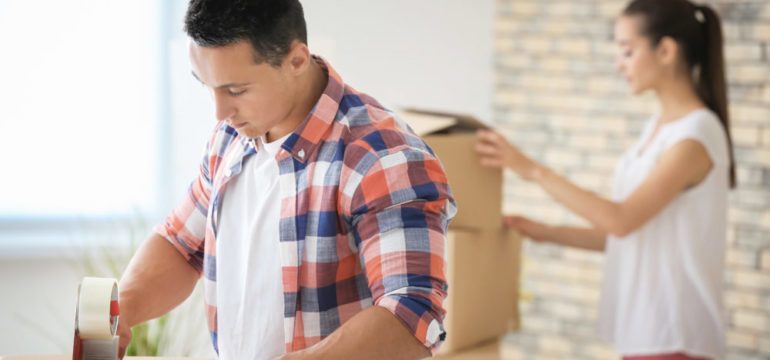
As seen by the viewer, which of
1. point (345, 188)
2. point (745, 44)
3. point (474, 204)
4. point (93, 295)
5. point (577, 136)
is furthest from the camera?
point (577, 136)

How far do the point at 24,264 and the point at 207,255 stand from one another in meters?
1.99

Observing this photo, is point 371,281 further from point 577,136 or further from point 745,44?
point 577,136

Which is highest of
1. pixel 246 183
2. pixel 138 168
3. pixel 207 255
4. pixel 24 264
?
pixel 246 183

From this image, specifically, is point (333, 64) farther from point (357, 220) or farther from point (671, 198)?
point (357, 220)

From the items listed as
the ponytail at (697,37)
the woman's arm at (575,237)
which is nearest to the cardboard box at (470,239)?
the woman's arm at (575,237)

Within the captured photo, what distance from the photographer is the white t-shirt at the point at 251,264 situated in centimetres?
157

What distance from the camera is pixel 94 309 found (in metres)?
1.36

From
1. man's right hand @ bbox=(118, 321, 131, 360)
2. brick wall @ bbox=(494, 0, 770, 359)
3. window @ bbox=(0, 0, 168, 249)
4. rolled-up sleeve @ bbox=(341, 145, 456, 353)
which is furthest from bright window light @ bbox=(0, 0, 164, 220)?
rolled-up sleeve @ bbox=(341, 145, 456, 353)

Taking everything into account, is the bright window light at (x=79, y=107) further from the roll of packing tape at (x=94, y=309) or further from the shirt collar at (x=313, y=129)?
the roll of packing tape at (x=94, y=309)

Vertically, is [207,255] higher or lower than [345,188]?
lower

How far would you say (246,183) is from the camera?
1.64m

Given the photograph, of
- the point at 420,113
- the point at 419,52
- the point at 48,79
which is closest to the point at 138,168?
the point at 48,79

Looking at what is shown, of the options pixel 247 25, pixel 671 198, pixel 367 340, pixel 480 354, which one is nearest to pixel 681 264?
pixel 671 198

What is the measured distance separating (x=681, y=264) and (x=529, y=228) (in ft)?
1.36
